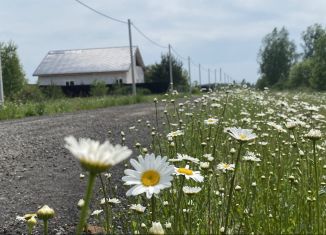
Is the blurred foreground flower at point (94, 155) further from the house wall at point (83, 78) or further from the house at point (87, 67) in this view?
the house wall at point (83, 78)

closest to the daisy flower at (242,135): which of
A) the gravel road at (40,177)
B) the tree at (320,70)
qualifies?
the gravel road at (40,177)

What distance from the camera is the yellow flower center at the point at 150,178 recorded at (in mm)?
1601

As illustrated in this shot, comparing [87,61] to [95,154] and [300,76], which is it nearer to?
[300,76]

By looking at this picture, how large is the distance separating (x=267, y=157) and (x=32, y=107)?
42.6 feet

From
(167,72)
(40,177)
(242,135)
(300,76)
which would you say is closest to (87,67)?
(167,72)

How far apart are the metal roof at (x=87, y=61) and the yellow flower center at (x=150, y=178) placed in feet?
160

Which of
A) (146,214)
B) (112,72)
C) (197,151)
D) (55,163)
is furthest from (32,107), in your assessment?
(112,72)

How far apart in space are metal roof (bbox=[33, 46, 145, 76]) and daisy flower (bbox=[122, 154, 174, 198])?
48.6 meters

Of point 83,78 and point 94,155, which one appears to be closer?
point 94,155

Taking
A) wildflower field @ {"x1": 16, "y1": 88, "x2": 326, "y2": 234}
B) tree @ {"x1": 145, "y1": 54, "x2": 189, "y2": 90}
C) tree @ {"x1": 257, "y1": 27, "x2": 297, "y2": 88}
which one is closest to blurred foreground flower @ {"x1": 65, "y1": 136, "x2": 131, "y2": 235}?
wildflower field @ {"x1": 16, "y1": 88, "x2": 326, "y2": 234}

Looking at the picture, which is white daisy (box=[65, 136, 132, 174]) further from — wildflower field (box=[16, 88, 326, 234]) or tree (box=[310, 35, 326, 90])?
tree (box=[310, 35, 326, 90])

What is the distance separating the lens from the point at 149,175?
1.64 metres

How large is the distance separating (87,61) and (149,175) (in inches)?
2076

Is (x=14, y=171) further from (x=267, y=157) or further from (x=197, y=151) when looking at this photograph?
(x=267, y=157)
